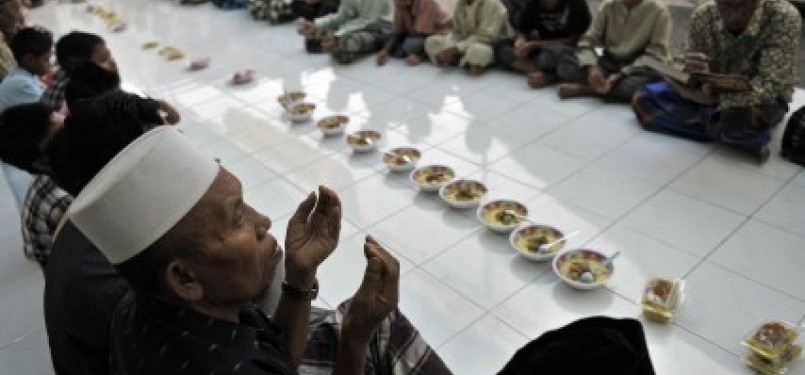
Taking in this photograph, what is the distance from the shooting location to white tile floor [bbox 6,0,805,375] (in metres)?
2.31

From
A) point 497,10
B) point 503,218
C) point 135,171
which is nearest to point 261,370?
point 135,171

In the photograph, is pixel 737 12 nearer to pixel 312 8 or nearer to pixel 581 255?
pixel 581 255

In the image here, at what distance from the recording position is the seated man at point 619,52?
3.91 meters

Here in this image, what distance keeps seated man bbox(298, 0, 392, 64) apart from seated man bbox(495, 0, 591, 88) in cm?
139

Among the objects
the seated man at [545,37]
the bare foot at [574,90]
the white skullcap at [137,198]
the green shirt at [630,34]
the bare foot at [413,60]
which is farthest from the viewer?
the bare foot at [413,60]

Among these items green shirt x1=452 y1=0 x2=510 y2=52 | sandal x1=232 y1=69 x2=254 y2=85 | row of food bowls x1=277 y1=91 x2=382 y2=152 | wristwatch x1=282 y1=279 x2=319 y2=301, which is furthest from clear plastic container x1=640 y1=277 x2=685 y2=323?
sandal x1=232 y1=69 x2=254 y2=85

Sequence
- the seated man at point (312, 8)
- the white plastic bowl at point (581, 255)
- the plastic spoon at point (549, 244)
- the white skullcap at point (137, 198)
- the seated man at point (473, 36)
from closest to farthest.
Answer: the white skullcap at point (137, 198) → the white plastic bowl at point (581, 255) → the plastic spoon at point (549, 244) → the seated man at point (473, 36) → the seated man at point (312, 8)

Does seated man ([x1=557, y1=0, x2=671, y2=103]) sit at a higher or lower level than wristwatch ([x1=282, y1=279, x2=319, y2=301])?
lower

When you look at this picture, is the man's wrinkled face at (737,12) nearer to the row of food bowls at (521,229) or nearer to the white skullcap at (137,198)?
the row of food bowls at (521,229)

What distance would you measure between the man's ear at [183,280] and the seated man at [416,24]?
435cm

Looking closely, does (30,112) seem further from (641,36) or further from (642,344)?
(641,36)

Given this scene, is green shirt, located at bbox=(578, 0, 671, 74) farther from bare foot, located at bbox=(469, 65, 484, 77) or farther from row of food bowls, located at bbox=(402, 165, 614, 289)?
row of food bowls, located at bbox=(402, 165, 614, 289)

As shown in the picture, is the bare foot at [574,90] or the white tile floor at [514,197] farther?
the bare foot at [574,90]

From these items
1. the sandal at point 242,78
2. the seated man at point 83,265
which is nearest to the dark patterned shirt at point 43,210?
the seated man at point 83,265
